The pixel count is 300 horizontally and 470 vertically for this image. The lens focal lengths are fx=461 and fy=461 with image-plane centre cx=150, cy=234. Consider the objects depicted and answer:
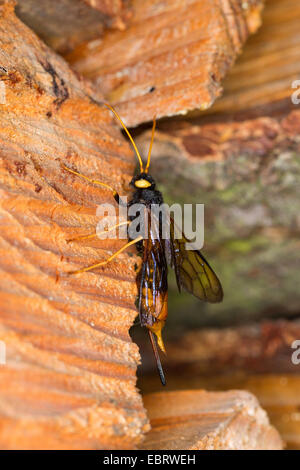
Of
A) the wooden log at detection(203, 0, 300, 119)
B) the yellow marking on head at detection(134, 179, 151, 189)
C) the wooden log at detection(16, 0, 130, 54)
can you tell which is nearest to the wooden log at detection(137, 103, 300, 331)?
the wooden log at detection(203, 0, 300, 119)

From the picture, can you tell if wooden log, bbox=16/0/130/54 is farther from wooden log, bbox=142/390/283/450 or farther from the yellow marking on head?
wooden log, bbox=142/390/283/450

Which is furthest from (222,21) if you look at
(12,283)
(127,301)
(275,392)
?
(275,392)

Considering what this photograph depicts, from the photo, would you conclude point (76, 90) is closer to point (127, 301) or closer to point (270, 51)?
point (127, 301)

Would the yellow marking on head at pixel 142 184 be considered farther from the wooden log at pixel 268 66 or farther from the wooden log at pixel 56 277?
the wooden log at pixel 268 66

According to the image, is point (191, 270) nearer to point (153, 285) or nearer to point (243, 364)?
point (153, 285)

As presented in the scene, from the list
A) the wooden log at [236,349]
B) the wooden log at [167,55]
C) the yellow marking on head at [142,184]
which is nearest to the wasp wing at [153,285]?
the yellow marking on head at [142,184]

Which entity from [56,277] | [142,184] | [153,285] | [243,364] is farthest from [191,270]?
[56,277]
